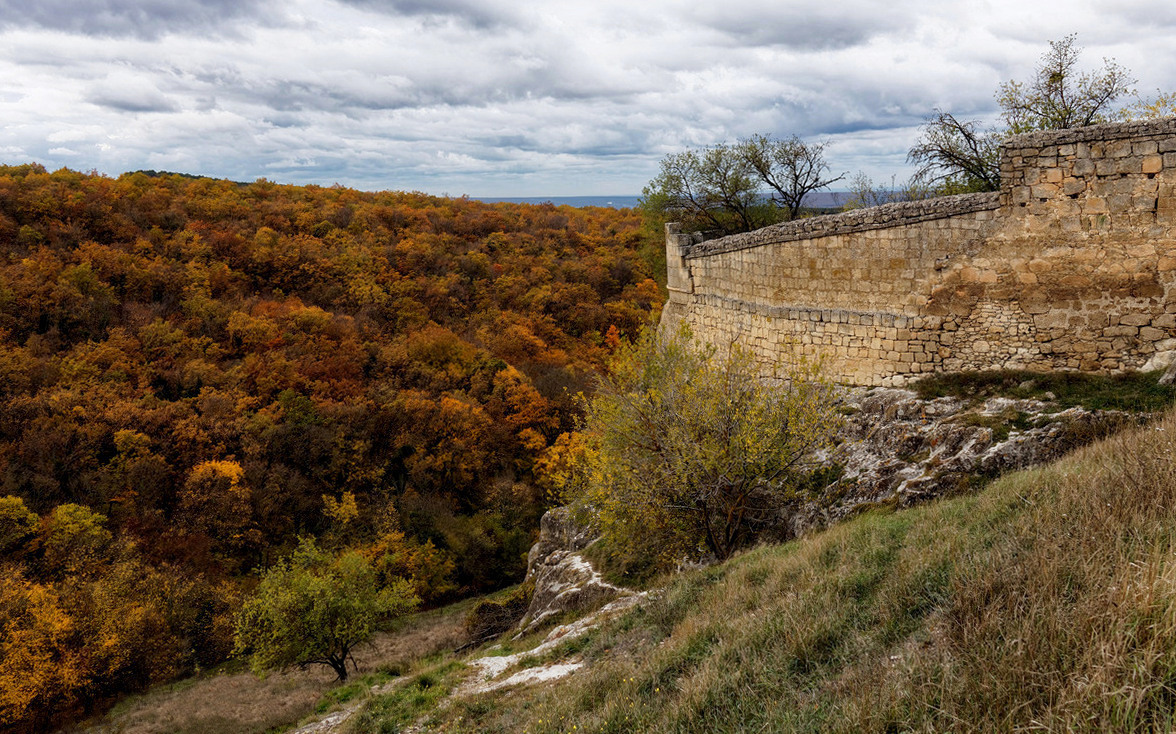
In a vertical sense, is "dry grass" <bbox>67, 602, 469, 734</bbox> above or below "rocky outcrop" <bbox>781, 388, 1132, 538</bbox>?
below

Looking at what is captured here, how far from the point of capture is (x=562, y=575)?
42.6 ft

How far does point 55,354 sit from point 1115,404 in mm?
36432

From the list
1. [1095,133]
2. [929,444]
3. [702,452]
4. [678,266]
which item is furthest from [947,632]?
[678,266]

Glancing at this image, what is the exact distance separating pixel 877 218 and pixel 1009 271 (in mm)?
2045

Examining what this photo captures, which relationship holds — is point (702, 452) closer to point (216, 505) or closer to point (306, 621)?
point (306, 621)

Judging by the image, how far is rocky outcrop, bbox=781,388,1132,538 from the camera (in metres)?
7.91

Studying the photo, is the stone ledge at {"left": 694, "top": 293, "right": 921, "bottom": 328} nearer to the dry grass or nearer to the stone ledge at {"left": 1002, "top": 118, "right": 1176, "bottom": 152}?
the stone ledge at {"left": 1002, "top": 118, "right": 1176, "bottom": 152}

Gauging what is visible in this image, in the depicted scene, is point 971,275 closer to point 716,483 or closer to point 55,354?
point 716,483

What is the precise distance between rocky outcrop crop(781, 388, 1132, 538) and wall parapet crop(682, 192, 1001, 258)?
2686 mm

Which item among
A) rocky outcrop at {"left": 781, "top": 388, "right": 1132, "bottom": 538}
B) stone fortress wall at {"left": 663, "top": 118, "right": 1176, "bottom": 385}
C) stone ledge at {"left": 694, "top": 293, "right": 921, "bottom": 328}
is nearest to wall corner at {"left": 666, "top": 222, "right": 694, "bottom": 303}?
stone ledge at {"left": 694, "top": 293, "right": 921, "bottom": 328}

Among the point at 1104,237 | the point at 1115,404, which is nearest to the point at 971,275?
the point at 1104,237

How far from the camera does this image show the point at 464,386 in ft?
119

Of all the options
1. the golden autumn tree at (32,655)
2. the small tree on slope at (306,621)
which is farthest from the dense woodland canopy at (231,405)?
the small tree on slope at (306,621)

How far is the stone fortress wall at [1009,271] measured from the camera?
866 centimetres
